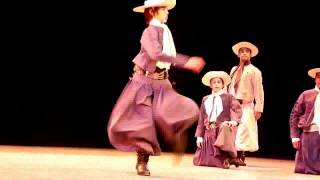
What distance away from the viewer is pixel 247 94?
23.6 ft

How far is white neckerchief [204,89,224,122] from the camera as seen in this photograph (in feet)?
21.7

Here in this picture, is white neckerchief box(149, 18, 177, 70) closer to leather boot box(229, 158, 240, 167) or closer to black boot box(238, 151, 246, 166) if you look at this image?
leather boot box(229, 158, 240, 167)

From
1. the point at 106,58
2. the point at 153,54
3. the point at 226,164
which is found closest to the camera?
the point at 153,54

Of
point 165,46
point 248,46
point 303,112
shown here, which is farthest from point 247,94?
point 165,46

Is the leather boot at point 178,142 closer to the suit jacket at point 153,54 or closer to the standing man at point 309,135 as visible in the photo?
the suit jacket at point 153,54

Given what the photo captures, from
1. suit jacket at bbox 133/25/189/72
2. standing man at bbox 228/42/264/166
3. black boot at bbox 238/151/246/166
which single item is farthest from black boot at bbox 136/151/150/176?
standing man at bbox 228/42/264/166

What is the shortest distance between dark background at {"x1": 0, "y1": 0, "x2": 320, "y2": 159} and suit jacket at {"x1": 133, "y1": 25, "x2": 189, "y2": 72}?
417 cm

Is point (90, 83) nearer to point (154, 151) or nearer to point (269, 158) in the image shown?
point (269, 158)

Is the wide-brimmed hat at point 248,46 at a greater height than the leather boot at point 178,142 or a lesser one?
greater

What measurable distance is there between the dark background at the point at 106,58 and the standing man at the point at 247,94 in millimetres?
1558

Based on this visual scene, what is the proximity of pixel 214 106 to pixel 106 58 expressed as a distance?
9.43 ft

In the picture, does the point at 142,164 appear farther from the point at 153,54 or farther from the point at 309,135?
the point at 309,135

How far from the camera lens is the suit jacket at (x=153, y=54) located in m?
4.68

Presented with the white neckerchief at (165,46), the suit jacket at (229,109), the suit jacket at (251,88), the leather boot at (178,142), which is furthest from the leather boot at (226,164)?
the white neckerchief at (165,46)
